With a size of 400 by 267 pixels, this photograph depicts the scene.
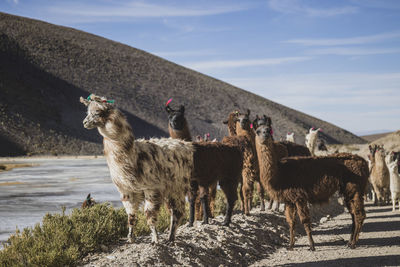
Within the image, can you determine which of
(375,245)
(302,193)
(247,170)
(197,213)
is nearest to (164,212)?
(197,213)

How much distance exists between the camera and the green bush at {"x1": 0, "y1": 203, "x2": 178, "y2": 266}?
21.8 feet

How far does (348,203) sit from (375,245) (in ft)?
3.32

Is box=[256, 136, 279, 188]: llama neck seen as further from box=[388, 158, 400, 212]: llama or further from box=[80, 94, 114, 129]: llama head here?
box=[388, 158, 400, 212]: llama

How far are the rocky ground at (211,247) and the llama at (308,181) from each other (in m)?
Result: 0.80

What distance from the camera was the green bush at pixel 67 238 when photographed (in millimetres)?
6633

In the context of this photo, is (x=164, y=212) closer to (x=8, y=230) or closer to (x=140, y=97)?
(x=8, y=230)

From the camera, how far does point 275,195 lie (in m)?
8.19

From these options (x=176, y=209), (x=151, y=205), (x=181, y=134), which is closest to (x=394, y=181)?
(x=181, y=134)

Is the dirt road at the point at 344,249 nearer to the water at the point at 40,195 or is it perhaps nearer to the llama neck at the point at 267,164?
the llama neck at the point at 267,164

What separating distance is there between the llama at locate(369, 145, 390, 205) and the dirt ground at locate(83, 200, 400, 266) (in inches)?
140

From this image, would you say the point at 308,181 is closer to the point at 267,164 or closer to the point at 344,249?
the point at 267,164

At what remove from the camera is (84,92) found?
69875 mm

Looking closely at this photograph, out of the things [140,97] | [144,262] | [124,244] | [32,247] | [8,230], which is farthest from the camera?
[140,97]

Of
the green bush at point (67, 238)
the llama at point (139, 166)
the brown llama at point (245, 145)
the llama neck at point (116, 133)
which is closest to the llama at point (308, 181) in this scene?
the brown llama at point (245, 145)
